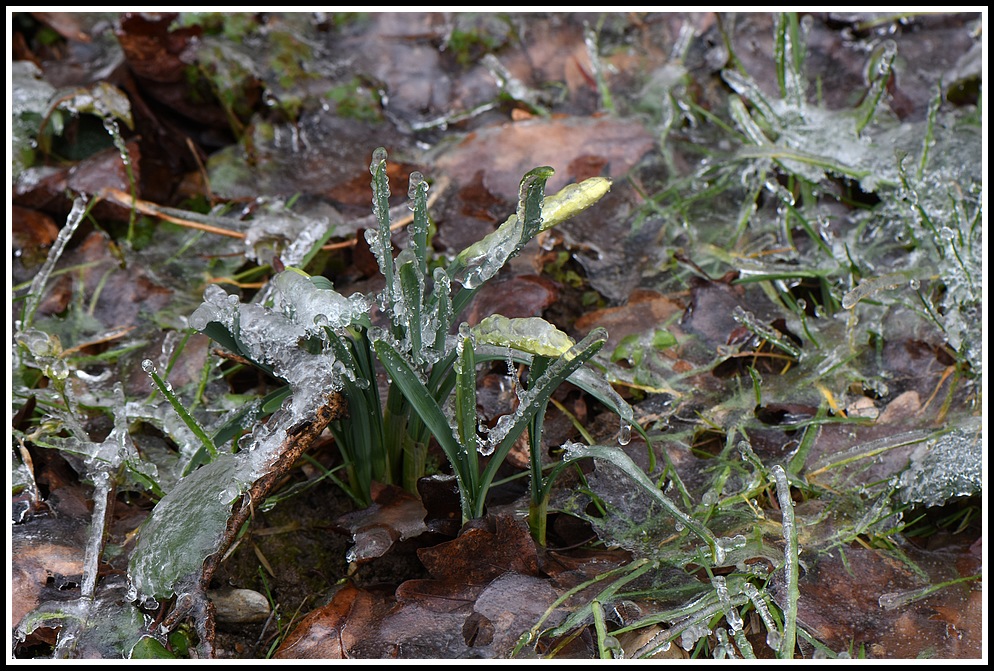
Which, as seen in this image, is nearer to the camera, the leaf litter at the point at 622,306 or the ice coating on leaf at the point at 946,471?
the leaf litter at the point at 622,306

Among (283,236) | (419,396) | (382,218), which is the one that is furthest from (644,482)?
(283,236)

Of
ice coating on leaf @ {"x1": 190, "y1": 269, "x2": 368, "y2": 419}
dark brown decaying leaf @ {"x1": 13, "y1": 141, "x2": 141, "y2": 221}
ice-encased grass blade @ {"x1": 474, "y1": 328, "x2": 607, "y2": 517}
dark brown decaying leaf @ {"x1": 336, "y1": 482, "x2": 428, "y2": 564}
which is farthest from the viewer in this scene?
dark brown decaying leaf @ {"x1": 13, "y1": 141, "x2": 141, "y2": 221}

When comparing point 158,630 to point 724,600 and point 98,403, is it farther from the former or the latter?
point 724,600

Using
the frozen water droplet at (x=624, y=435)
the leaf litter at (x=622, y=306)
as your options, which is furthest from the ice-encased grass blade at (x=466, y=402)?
the frozen water droplet at (x=624, y=435)

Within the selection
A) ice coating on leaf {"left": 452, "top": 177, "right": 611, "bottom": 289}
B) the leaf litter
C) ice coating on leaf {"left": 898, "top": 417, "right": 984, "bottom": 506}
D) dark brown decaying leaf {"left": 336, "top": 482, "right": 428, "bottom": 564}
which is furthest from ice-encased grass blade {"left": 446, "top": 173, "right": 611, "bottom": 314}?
ice coating on leaf {"left": 898, "top": 417, "right": 984, "bottom": 506}

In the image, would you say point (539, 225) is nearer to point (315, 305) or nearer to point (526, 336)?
point (526, 336)

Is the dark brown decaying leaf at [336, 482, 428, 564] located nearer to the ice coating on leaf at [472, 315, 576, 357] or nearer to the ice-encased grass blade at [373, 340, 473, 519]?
→ the ice-encased grass blade at [373, 340, 473, 519]

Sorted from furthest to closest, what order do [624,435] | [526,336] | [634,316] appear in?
[634,316] → [624,435] → [526,336]

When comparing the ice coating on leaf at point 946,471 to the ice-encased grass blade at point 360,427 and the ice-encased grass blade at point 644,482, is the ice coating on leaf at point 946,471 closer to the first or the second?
the ice-encased grass blade at point 644,482
